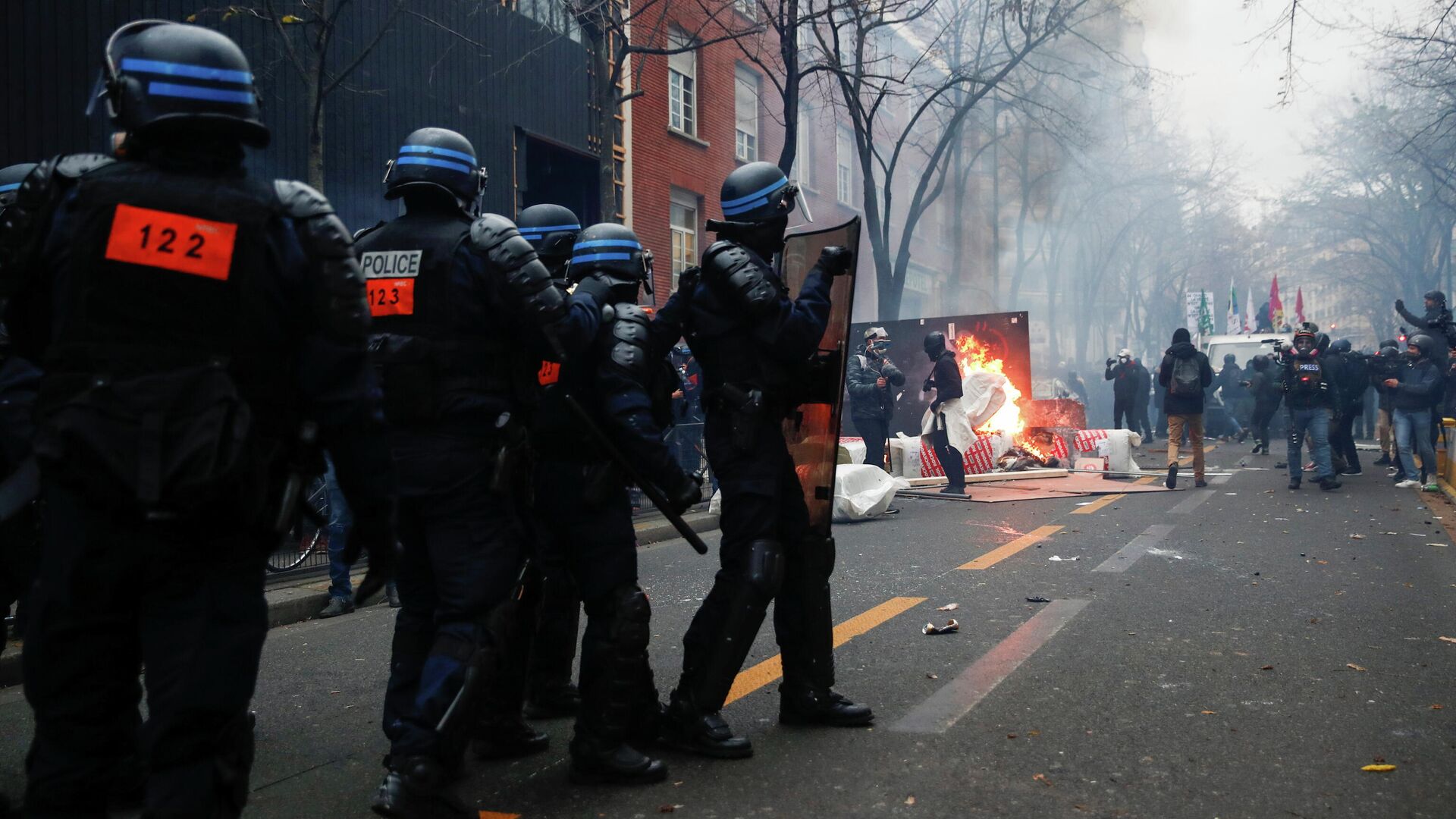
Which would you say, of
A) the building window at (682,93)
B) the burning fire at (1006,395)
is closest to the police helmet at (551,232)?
the burning fire at (1006,395)

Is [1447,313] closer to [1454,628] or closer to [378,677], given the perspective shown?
[1454,628]

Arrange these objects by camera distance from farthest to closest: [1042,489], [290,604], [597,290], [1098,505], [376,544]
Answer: [1042,489], [1098,505], [290,604], [597,290], [376,544]

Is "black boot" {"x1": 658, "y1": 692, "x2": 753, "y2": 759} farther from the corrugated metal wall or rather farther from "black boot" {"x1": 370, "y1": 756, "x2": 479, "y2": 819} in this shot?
the corrugated metal wall

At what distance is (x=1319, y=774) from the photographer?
345cm

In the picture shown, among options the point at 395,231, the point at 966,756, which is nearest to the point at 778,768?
the point at 966,756

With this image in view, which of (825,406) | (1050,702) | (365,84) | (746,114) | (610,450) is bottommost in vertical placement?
(1050,702)

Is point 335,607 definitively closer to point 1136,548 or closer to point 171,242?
point 171,242

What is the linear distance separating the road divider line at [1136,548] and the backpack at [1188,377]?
3618 millimetres

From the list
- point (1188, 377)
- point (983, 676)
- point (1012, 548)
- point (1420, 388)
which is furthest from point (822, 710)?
point (1420, 388)

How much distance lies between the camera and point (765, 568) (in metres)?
3.77

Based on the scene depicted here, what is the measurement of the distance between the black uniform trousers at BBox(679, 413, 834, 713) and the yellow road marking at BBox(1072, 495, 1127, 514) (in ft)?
25.3

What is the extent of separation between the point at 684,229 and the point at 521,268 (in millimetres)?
18281

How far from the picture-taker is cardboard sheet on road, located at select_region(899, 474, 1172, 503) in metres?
12.7

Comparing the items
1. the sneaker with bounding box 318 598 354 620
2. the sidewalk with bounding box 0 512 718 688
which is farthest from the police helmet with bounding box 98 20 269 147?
the sneaker with bounding box 318 598 354 620
